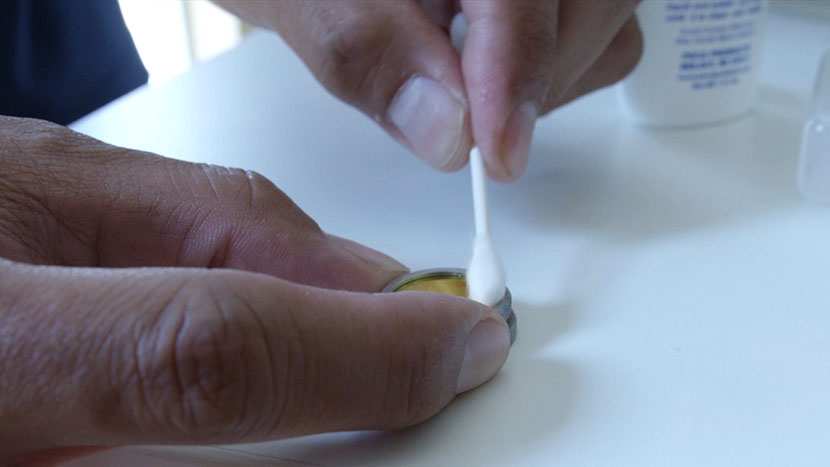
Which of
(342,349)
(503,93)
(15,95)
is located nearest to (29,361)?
(342,349)

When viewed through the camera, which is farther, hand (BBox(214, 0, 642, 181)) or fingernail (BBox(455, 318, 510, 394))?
hand (BBox(214, 0, 642, 181))

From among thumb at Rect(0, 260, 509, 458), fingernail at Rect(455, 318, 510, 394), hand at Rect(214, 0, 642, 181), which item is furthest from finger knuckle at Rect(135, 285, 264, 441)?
hand at Rect(214, 0, 642, 181)

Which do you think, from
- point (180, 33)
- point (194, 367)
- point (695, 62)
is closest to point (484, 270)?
point (194, 367)

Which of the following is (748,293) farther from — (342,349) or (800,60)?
(800,60)

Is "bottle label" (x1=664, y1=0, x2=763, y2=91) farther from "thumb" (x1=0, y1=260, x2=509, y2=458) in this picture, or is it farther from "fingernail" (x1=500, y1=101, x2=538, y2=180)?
"thumb" (x1=0, y1=260, x2=509, y2=458)

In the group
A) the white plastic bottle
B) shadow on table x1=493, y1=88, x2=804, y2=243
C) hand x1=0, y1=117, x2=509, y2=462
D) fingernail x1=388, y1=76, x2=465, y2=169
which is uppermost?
hand x1=0, y1=117, x2=509, y2=462
